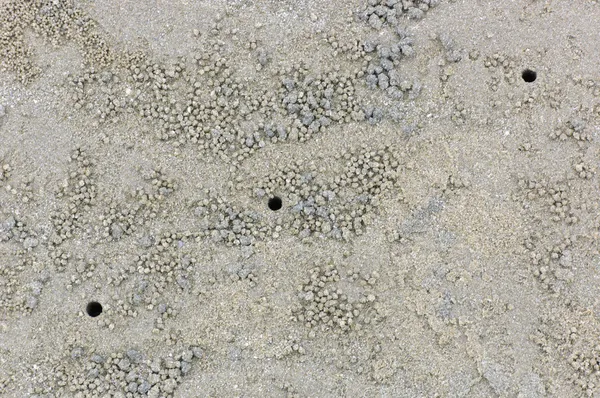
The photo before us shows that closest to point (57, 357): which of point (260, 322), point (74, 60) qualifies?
point (260, 322)

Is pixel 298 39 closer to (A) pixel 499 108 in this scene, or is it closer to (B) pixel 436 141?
(B) pixel 436 141

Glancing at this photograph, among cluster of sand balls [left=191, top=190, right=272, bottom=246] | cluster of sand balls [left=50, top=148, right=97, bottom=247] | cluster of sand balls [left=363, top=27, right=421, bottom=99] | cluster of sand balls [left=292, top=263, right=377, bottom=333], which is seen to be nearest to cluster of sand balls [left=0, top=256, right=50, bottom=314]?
cluster of sand balls [left=50, top=148, right=97, bottom=247]

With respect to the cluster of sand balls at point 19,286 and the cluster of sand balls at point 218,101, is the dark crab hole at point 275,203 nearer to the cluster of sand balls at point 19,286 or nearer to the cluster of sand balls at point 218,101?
the cluster of sand balls at point 218,101

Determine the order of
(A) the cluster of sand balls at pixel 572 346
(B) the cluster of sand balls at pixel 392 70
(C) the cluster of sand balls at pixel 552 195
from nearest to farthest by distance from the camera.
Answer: (A) the cluster of sand balls at pixel 572 346 < (C) the cluster of sand balls at pixel 552 195 < (B) the cluster of sand balls at pixel 392 70

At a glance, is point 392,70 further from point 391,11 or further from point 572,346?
point 572,346

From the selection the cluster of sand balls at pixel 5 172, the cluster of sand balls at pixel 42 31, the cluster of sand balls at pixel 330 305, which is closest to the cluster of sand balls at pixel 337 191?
the cluster of sand balls at pixel 330 305
